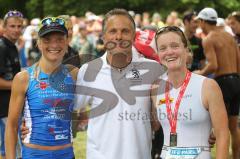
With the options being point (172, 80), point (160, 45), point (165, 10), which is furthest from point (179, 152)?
point (165, 10)

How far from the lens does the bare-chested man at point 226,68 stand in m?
6.98

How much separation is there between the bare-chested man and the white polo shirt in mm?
3792

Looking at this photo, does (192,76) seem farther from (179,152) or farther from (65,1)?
(65,1)

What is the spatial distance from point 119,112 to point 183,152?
45 centimetres

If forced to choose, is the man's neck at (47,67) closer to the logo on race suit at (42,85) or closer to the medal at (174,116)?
the logo on race suit at (42,85)

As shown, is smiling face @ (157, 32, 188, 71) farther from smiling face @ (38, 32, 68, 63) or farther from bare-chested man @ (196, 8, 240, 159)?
bare-chested man @ (196, 8, 240, 159)

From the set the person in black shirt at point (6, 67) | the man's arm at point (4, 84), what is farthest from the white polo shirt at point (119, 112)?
the person in black shirt at point (6, 67)

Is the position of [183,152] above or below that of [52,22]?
below

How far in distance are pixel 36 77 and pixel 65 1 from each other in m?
21.9

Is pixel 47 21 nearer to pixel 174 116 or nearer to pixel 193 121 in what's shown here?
pixel 174 116

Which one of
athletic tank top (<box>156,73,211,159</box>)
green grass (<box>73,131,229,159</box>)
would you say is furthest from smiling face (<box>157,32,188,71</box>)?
green grass (<box>73,131,229,159</box>)

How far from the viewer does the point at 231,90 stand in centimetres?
704

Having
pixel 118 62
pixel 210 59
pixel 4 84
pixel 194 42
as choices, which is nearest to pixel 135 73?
pixel 118 62

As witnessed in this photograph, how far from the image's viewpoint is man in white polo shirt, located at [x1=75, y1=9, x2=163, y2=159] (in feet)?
10.3
